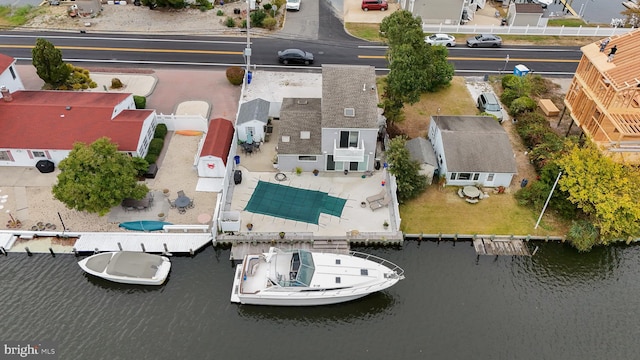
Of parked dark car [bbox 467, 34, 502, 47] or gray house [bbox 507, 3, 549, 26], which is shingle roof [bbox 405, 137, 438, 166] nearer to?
parked dark car [bbox 467, 34, 502, 47]

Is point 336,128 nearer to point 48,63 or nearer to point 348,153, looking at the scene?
point 348,153

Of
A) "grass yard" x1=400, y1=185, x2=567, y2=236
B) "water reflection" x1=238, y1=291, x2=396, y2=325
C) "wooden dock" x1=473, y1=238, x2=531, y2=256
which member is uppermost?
"grass yard" x1=400, y1=185, x2=567, y2=236

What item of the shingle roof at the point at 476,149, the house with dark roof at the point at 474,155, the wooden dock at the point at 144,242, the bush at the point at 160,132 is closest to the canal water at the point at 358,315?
the wooden dock at the point at 144,242

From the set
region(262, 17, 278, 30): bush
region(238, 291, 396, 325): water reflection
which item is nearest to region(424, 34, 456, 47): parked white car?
region(262, 17, 278, 30): bush

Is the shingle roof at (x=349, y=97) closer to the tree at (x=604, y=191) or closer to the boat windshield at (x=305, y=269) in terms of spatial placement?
the boat windshield at (x=305, y=269)

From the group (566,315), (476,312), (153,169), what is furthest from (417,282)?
(153,169)

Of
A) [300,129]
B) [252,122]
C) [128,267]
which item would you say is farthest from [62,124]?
[300,129]
